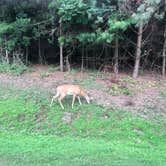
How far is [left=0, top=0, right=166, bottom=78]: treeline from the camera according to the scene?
10.8 meters

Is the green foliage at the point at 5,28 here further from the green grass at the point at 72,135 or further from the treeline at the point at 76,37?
the green grass at the point at 72,135

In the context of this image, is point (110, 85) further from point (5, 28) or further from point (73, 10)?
point (5, 28)

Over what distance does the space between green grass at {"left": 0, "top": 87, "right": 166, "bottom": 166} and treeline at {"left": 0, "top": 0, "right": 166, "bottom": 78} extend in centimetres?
207

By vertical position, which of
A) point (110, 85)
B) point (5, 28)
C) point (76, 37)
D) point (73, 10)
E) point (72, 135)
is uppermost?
point (73, 10)

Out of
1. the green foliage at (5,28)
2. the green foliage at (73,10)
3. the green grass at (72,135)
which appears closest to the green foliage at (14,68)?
the green foliage at (5,28)

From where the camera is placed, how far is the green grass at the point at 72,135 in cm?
679

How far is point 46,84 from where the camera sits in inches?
424

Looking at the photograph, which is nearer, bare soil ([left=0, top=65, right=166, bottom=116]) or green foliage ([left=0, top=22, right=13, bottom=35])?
bare soil ([left=0, top=65, right=166, bottom=116])

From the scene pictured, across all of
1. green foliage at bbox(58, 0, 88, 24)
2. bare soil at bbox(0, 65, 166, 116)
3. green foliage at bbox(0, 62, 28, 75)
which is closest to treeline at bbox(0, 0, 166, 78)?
green foliage at bbox(58, 0, 88, 24)

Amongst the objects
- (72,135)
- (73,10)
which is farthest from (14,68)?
(72,135)

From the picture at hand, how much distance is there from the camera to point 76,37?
11383 mm

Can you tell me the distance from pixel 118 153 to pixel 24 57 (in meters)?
6.42

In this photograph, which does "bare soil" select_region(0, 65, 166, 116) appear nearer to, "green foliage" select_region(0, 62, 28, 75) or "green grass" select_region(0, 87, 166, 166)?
"green foliage" select_region(0, 62, 28, 75)

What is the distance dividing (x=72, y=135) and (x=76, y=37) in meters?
3.81
